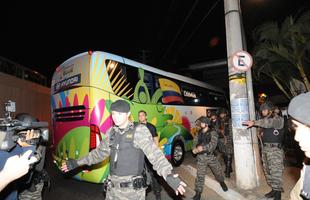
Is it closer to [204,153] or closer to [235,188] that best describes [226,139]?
[235,188]

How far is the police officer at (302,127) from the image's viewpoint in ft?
4.75

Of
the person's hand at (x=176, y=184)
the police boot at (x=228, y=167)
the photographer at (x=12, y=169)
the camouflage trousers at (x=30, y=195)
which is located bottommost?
the police boot at (x=228, y=167)

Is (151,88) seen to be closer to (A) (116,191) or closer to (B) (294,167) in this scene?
(A) (116,191)

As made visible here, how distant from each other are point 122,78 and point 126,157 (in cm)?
307

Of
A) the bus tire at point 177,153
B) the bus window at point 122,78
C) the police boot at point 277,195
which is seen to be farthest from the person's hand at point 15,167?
the bus tire at point 177,153

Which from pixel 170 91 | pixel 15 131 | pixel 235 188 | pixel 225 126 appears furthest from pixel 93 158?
pixel 170 91

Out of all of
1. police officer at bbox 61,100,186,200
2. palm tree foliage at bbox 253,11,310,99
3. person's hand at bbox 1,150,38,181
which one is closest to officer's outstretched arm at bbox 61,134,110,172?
police officer at bbox 61,100,186,200

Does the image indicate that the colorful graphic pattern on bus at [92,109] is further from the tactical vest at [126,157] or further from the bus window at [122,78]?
the tactical vest at [126,157]

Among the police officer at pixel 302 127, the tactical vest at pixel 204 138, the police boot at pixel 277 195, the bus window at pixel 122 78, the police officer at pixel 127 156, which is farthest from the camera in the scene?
the bus window at pixel 122 78

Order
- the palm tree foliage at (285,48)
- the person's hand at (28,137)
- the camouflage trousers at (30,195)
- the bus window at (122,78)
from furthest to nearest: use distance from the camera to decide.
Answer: the palm tree foliage at (285,48), the bus window at (122,78), the camouflage trousers at (30,195), the person's hand at (28,137)

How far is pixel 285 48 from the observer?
9.30 meters

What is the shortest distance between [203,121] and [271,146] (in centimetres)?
141

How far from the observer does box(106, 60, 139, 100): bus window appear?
5.24 m

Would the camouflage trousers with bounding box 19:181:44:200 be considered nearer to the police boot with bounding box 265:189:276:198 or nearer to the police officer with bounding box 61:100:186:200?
the police officer with bounding box 61:100:186:200
